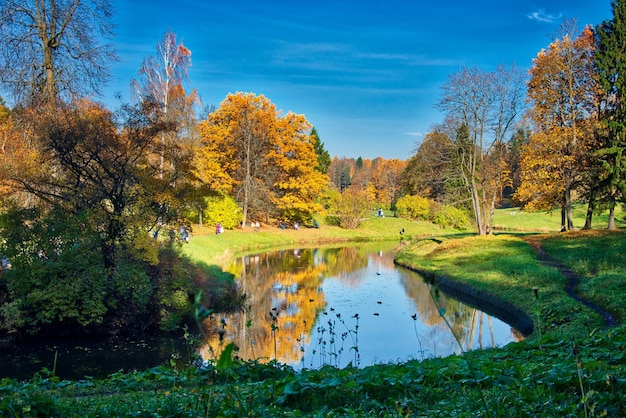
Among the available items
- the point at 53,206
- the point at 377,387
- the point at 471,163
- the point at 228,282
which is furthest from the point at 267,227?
the point at 377,387

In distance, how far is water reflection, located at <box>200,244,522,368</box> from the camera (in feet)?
37.0

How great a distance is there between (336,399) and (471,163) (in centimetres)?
2780

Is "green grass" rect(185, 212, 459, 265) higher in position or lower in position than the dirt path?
higher

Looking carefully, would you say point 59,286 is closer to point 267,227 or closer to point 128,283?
point 128,283

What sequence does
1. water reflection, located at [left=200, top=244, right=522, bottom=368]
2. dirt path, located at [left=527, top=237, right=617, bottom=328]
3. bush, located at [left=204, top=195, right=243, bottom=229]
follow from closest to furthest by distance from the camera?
1. water reflection, located at [left=200, top=244, right=522, bottom=368]
2. dirt path, located at [left=527, top=237, right=617, bottom=328]
3. bush, located at [left=204, top=195, right=243, bottom=229]

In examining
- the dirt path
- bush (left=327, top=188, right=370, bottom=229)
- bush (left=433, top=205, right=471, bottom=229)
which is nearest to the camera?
the dirt path

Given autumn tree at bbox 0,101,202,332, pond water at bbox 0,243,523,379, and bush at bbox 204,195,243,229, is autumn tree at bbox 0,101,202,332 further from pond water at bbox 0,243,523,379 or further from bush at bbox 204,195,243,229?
bush at bbox 204,195,243,229

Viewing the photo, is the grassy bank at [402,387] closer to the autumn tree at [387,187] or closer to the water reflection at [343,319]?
the water reflection at [343,319]

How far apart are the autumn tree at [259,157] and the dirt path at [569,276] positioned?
1926 centimetres

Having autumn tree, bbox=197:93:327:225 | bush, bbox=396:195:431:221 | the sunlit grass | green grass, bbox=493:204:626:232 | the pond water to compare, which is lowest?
the pond water

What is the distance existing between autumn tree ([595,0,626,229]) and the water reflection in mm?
10826

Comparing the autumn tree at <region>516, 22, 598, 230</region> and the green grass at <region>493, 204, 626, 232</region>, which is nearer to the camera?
the autumn tree at <region>516, 22, 598, 230</region>

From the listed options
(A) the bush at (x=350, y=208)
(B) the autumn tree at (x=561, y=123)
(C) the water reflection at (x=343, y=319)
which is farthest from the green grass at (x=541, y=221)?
(C) the water reflection at (x=343, y=319)

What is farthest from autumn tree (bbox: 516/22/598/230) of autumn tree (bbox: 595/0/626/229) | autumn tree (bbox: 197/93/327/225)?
autumn tree (bbox: 197/93/327/225)
